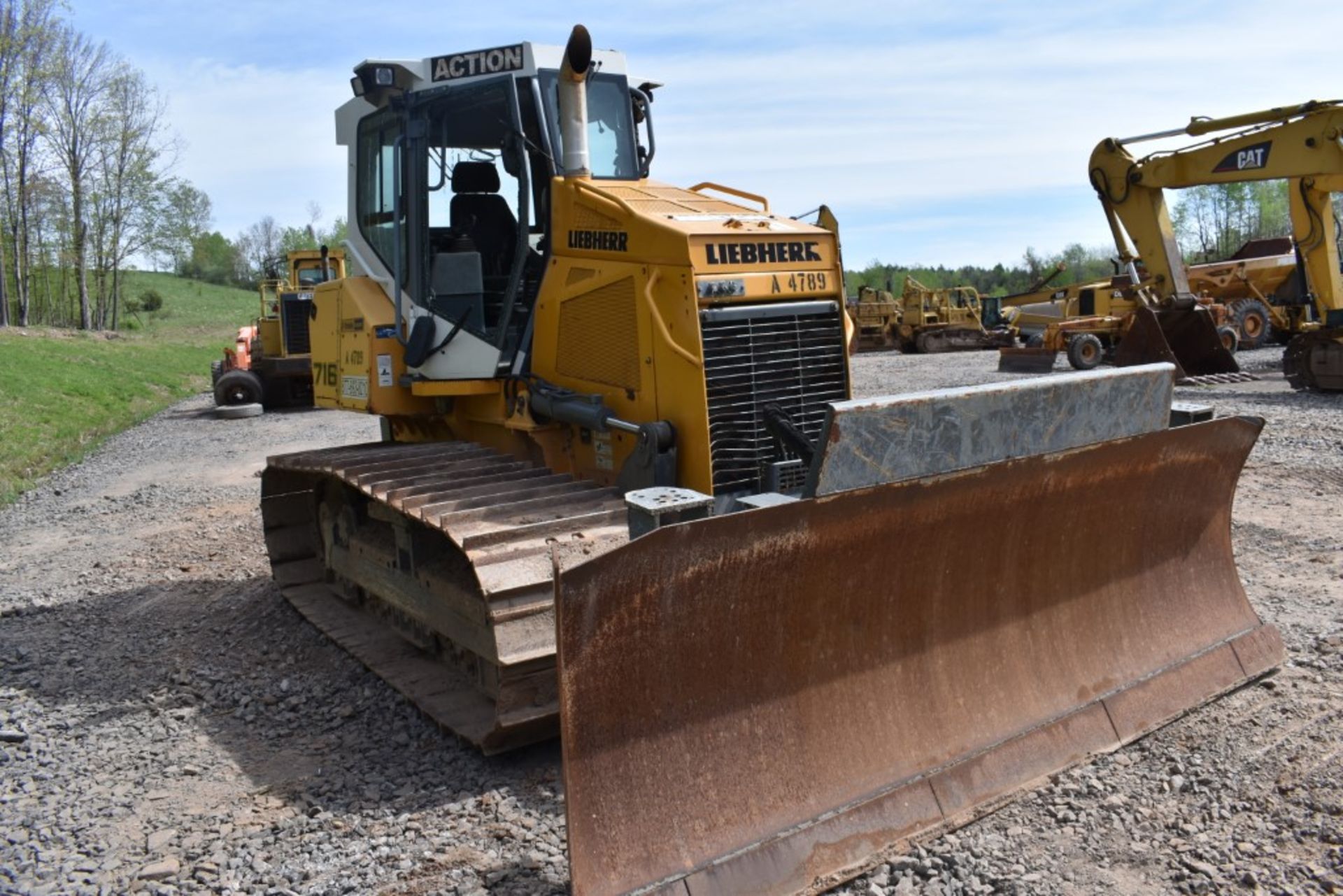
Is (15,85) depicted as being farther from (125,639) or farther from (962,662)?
(962,662)

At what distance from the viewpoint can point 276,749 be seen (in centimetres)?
462

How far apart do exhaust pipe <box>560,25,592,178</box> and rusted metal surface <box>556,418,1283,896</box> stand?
2.55 meters

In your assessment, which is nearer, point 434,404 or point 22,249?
point 434,404

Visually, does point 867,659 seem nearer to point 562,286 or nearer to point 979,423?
point 979,423

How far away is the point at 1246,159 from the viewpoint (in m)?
15.9

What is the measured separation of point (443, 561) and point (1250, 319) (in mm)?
21764

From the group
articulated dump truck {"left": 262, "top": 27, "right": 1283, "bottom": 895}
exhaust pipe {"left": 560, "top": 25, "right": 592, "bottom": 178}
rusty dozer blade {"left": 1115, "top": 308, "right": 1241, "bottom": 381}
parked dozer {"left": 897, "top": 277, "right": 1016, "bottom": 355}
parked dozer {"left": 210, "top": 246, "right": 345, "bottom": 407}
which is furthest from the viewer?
parked dozer {"left": 897, "top": 277, "right": 1016, "bottom": 355}

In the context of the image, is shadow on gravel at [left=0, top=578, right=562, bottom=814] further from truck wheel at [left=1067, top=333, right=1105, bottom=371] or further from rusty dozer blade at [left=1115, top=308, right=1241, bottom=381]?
truck wheel at [left=1067, top=333, right=1105, bottom=371]

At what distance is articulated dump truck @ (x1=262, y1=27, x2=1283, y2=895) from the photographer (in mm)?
3375

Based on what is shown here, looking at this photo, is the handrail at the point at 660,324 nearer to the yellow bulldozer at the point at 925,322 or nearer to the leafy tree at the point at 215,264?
the yellow bulldozer at the point at 925,322

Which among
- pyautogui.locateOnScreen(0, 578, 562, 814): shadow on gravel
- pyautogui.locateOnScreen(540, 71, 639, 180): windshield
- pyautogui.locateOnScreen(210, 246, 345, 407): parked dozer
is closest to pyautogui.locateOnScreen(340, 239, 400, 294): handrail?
pyautogui.locateOnScreen(540, 71, 639, 180): windshield

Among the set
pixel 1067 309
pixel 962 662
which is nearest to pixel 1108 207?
pixel 1067 309

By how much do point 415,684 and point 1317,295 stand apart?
1497cm

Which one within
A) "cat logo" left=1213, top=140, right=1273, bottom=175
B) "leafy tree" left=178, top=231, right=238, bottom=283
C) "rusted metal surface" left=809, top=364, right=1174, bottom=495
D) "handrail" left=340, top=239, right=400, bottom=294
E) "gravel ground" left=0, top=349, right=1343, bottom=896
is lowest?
"gravel ground" left=0, top=349, right=1343, bottom=896
